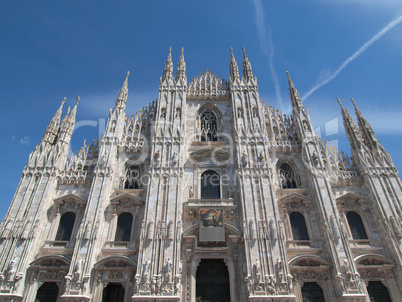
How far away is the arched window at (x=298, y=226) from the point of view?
19014 mm

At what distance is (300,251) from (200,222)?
665 centimetres

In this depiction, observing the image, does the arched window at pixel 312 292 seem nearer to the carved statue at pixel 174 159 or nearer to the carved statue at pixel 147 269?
the carved statue at pixel 147 269

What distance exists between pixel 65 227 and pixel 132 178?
5626mm

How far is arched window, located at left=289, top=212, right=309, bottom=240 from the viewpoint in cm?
1901

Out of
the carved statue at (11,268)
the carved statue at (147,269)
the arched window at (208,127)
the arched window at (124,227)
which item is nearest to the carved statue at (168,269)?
the carved statue at (147,269)

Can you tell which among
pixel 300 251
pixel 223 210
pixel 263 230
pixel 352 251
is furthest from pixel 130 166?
pixel 352 251

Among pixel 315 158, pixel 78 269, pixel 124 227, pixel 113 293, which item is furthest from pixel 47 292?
pixel 315 158

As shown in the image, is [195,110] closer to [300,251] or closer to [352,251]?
[300,251]

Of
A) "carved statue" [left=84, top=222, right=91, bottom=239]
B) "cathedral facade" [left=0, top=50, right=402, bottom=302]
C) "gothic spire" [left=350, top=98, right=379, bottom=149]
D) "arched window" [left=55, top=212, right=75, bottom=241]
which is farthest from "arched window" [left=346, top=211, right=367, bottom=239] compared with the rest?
"arched window" [left=55, top=212, right=75, bottom=241]

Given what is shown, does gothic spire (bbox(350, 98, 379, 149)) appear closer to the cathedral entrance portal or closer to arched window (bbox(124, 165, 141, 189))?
the cathedral entrance portal

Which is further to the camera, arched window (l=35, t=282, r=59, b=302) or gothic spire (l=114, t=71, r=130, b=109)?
gothic spire (l=114, t=71, r=130, b=109)

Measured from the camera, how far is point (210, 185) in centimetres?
2125

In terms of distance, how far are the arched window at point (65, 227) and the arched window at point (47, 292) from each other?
2.86m

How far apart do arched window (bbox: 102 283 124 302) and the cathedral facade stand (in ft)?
0.19
